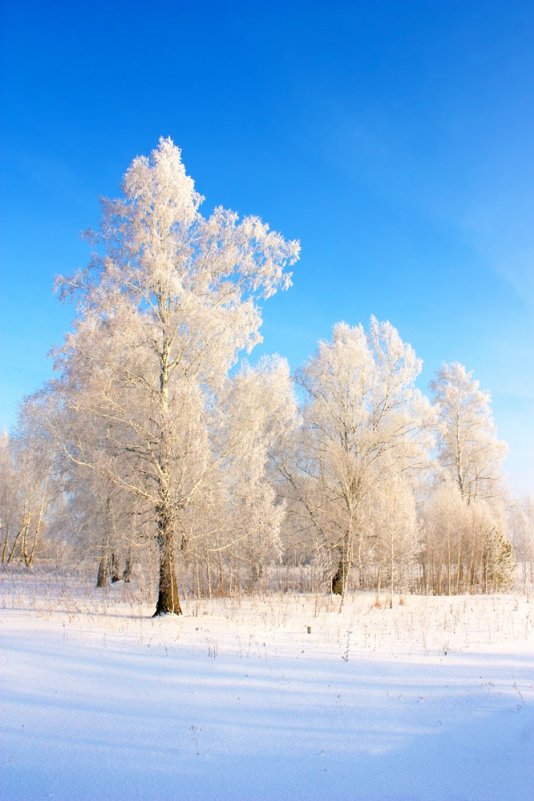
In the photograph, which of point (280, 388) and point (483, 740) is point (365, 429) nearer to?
point (280, 388)

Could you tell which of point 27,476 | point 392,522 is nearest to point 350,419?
point 392,522

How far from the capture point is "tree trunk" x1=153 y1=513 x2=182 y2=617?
472 inches

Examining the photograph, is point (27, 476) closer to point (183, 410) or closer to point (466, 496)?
point (466, 496)

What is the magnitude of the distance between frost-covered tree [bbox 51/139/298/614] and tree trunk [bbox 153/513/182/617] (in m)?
0.02

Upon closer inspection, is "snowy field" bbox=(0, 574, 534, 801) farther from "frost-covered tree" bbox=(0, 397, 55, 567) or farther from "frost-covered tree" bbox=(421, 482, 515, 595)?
"frost-covered tree" bbox=(421, 482, 515, 595)

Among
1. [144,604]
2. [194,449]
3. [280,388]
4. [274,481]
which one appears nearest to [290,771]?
[194,449]

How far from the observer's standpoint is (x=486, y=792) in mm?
3898

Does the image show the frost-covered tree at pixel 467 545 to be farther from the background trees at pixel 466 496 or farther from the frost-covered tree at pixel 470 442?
the frost-covered tree at pixel 470 442

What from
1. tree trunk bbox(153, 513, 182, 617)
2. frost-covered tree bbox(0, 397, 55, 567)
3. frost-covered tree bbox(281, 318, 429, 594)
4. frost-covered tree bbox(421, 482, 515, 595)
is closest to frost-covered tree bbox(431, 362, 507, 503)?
frost-covered tree bbox(421, 482, 515, 595)

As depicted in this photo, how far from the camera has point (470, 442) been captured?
112ft

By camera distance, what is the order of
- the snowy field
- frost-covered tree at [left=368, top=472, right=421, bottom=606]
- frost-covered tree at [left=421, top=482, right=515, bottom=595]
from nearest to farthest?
1. the snowy field
2. frost-covered tree at [left=368, top=472, right=421, bottom=606]
3. frost-covered tree at [left=421, top=482, right=515, bottom=595]

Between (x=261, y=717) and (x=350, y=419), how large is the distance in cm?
1645

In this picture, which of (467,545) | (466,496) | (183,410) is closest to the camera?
(183,410)

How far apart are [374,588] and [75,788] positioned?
22.7 meters
